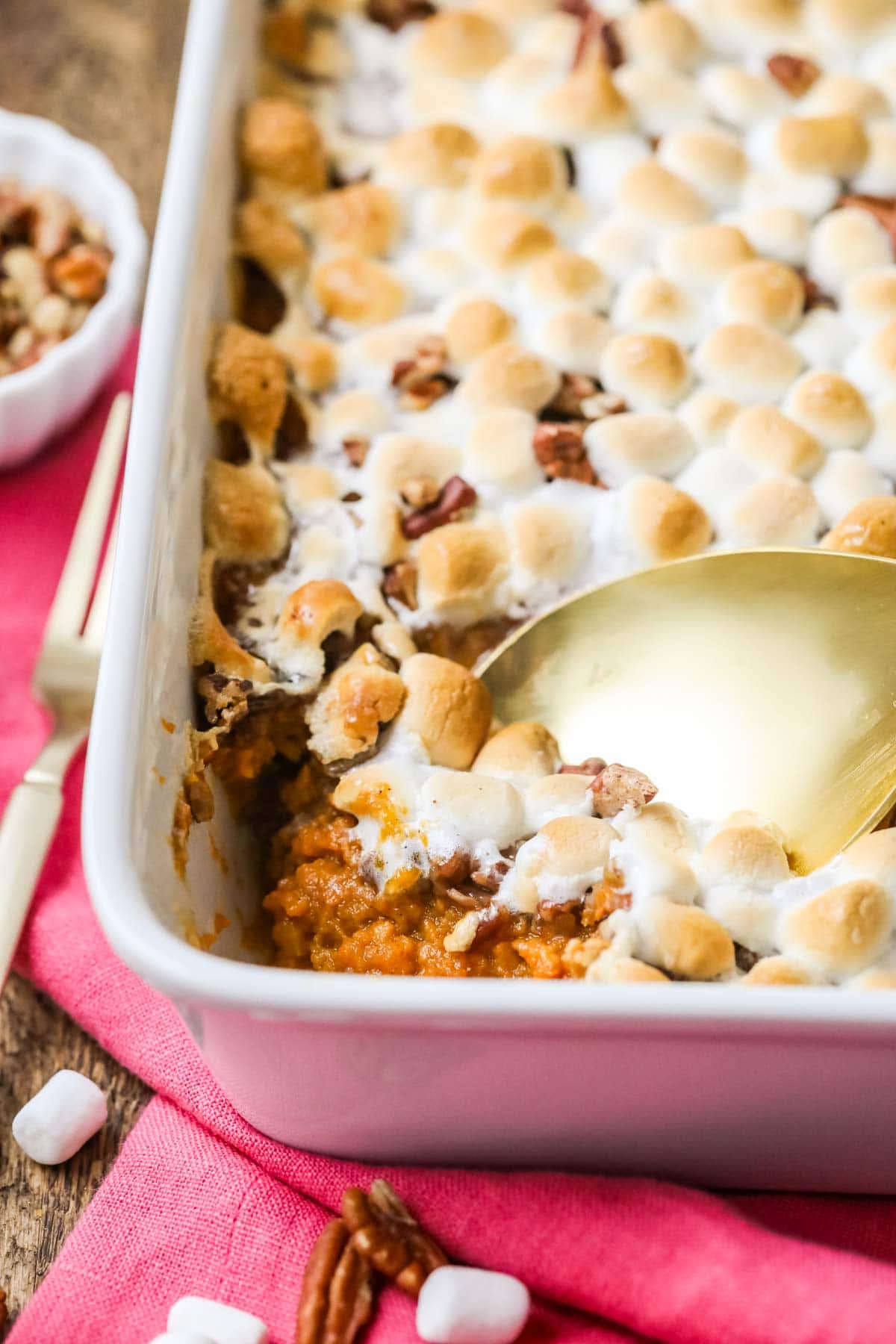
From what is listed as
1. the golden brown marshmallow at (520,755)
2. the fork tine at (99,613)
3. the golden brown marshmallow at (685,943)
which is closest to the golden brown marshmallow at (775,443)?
A: the golden brown marshmallow at (520,755)

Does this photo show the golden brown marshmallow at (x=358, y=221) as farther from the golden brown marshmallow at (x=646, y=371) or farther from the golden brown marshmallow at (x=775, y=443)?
the golden brown marshmallow at (x=775, y=443)

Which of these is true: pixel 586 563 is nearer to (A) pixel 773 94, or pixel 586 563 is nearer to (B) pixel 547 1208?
(B) pixel 547 1208

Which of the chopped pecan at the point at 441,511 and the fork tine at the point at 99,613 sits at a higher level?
the chopped pecan at the point at 441,511

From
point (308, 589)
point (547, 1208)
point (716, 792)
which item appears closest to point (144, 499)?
point (308, 589)

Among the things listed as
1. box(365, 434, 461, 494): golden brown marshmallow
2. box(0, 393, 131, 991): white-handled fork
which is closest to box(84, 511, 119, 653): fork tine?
box(0, 393, 131, 991): white-handled fork

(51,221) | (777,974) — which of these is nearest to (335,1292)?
(777,974)

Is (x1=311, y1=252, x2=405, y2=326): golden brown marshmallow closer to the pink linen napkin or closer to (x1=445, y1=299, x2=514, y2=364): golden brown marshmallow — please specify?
(x1=445, y1=299, x2=514, y2=364): golden brown marshmallow

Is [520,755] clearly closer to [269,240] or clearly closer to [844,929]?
[844,929]
